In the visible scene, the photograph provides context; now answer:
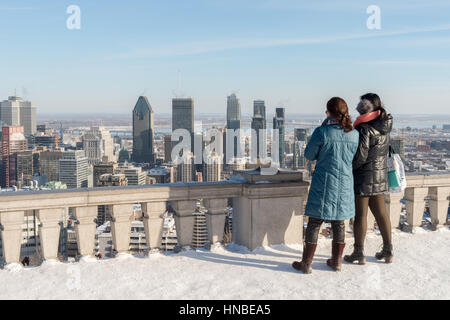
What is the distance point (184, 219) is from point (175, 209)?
0.17 m

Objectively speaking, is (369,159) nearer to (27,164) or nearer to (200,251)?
(200,251)

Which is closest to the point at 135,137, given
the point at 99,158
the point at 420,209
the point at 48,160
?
the point at 99,158

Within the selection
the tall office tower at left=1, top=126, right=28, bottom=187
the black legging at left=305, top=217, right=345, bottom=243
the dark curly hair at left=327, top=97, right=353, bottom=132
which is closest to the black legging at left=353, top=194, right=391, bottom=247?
the black legging at left=305, top=217, right=345, bottom=243

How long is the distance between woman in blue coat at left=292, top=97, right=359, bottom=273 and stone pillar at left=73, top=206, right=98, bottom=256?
2.53m

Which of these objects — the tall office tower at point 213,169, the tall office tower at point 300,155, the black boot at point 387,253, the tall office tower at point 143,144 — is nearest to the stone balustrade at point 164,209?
the tall office tower at point 300,155

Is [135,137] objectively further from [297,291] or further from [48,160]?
[297,291]

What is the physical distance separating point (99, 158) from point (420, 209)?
6575 inches

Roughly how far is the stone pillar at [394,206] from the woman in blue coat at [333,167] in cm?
201

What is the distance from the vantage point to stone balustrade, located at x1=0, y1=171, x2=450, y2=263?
17.3 ft

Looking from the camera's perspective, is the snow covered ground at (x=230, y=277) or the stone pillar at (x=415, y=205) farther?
the stone pillar at (x=415, y=205)

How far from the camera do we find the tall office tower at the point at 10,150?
147 m

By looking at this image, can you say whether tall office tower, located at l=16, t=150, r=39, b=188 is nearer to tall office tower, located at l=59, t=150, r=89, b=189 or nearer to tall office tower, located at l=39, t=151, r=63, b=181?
tall office tower, located at l=39, t=151, r=63, b=181

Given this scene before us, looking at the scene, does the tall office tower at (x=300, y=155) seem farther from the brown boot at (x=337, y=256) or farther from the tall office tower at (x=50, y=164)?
the tall office tower at (x=50, y=164)

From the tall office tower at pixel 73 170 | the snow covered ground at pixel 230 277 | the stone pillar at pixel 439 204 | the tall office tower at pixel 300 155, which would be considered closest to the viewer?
the snow covered ground at pixel 230 277
